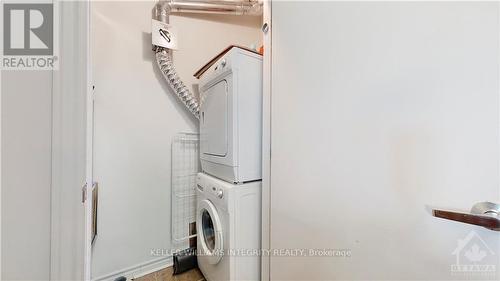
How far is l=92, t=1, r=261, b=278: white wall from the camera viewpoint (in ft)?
5.36

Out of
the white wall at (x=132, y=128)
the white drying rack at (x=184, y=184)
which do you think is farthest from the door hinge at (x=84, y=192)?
the white drying rack at (x=184, y=184)

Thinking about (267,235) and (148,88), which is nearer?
(267,235)

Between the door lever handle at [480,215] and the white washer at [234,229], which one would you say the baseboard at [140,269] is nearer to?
the white washer at [234,229]

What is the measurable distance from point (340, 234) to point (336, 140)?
0.41 meters

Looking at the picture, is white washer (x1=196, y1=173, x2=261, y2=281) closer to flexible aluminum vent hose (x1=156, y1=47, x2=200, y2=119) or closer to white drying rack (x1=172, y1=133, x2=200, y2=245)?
white drying rack (x1=172, y1=133, x2=200, y2=245)

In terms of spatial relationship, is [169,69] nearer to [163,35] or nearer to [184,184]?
[163,35]

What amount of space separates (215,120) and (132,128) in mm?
812

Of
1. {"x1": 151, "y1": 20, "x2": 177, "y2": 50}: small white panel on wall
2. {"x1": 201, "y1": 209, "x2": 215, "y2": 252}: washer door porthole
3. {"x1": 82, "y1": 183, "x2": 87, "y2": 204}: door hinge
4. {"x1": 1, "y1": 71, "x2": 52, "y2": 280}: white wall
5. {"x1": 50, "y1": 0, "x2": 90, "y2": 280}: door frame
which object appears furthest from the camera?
{"x1": 151, "y1": 20, "x2": 177, "y2": 50}: small white panel on wall

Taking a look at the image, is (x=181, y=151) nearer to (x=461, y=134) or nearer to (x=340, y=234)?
(x=340, y=234)

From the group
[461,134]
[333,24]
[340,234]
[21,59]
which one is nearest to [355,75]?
[333,24]

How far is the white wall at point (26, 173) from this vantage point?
43 cm

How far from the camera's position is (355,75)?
32.5 inches

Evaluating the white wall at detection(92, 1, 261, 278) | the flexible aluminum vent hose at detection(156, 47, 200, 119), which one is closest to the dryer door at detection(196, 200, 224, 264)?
the white wall at detection(92, 1, 261, 278)

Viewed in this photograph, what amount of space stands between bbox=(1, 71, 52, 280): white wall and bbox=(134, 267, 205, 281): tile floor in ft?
4.80
